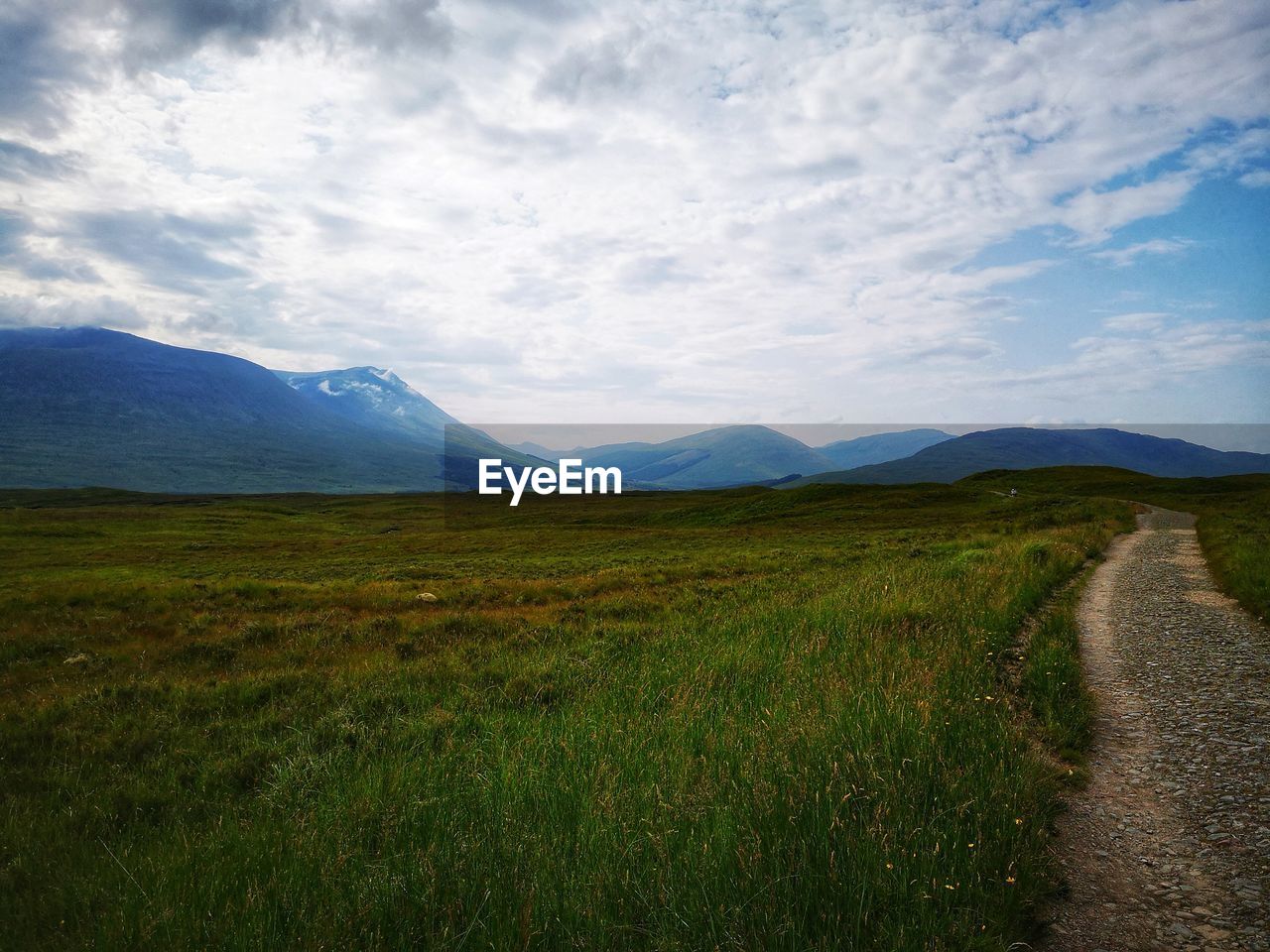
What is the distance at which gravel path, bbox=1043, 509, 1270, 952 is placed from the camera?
381 centimetres

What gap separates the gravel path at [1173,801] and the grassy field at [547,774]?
391 mm

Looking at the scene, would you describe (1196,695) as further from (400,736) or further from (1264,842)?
(400,736)

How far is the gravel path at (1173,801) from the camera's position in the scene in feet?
12.5

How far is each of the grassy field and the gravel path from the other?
391 millimetres

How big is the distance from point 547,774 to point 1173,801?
222 inches

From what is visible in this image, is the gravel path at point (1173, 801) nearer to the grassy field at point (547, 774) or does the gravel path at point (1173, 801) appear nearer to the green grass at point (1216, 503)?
the grassy field at point (547, 774)

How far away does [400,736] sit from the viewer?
7.84m

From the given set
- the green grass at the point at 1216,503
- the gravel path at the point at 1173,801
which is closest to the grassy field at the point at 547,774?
the gravel path at the point at 1173,801

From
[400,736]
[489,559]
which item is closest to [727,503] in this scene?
[489,559]

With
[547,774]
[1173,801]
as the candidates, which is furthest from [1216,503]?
[547,774]

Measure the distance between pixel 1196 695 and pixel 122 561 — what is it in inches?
2346

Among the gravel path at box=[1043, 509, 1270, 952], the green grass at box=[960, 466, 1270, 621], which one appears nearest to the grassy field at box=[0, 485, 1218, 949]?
the gravel path at box=[1043, 509, 1270, 952]

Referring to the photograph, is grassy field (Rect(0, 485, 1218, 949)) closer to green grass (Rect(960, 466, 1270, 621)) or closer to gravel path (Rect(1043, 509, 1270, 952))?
gravel path (Rect(1043, 509, 1270, 952))

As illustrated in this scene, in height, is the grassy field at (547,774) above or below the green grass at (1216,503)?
below
